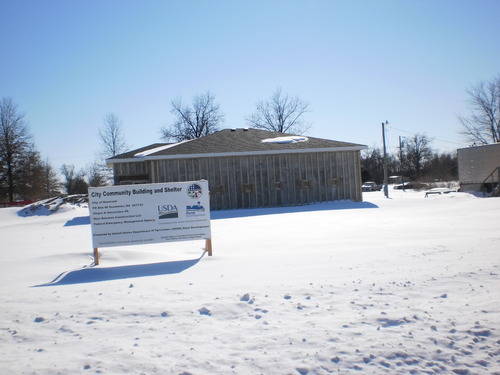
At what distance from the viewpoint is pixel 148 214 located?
8.32 meters

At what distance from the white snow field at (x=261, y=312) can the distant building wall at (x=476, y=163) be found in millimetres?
23754

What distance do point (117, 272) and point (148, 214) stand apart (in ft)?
5.09

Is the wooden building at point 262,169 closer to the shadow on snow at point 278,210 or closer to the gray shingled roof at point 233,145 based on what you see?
the gray shingled roof at point 233,145

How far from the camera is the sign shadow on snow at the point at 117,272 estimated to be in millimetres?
6652

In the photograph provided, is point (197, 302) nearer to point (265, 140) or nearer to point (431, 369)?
point (431, 369)

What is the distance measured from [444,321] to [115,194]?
248 inches

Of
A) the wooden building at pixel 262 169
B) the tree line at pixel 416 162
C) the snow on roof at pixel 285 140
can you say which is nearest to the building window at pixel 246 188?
the wooden building at pixel 262 169

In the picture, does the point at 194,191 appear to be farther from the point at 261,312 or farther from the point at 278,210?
the point at 278,210

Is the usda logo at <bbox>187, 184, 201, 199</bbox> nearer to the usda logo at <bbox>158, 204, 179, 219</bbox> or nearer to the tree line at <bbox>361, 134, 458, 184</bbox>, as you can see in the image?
the usda logo at <bbox>158, 204, 179, 219</bbox>

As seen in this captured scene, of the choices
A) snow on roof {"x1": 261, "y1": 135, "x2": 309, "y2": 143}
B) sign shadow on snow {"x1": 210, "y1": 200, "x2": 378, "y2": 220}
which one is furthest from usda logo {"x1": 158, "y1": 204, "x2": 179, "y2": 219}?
snow on roof {"x1": 261, "y1": 135, "x2": 309, "y2": 143}

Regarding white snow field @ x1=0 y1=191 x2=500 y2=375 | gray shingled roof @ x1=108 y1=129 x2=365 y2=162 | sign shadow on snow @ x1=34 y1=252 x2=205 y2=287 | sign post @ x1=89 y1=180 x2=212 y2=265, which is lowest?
white snow field @ x1=0 y1=191 x2=500 y2=375

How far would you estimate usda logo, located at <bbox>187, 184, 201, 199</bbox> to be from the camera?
337 inches

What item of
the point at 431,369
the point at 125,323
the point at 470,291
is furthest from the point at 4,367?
the point at 470,291

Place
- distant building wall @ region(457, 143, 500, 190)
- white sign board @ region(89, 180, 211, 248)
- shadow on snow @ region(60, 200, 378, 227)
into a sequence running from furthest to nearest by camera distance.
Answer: distant building wall @ region(457, 143, 500, 190) < shadow on snow @ region(60, 200, 378, 227) < white sign board @ region(89, 180, 211, 248)
